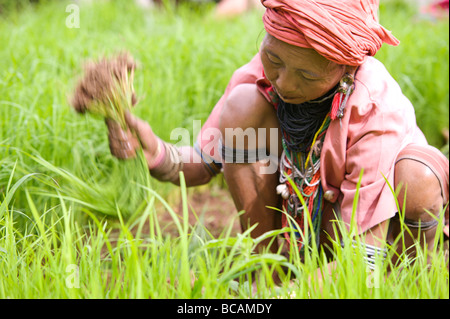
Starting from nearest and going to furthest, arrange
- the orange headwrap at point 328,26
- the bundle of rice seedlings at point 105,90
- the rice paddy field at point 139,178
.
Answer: the rice paddy field at point 139,178
the orange headwrap at point 328,26
the bundle of rice seedlings at point 105,90

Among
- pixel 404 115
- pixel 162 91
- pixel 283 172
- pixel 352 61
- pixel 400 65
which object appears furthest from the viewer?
pixel 400 65

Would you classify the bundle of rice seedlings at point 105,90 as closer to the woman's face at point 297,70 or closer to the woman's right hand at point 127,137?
the woman's right hand at point 127,137

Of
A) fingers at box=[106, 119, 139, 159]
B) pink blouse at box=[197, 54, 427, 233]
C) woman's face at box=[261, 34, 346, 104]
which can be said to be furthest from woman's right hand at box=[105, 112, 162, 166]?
pink blouse at box=[197, 54, 427, 233]

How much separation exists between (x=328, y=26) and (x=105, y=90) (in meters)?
0.72

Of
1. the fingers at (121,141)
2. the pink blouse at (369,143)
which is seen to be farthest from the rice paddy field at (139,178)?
the pink blouse at (369,143)

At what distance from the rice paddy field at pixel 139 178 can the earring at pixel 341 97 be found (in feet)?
1.02

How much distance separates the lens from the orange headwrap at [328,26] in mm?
1740

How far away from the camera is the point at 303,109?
6.63 ft

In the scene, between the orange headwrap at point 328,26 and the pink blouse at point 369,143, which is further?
the pink blouse at point 369,143

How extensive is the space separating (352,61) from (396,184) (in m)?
0.46
